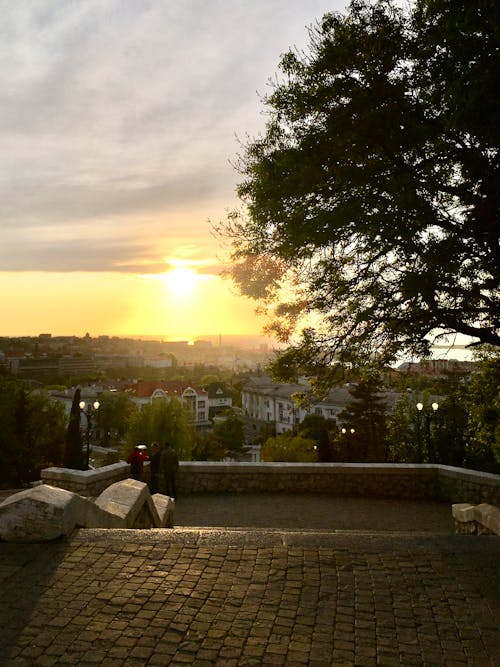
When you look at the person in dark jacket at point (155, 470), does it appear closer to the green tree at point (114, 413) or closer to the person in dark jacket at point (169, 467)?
the person in dark jacket at point (169, 467)

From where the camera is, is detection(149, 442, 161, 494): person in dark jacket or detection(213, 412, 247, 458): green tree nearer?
detection(149, 442, 161, 494): person in dark jacket

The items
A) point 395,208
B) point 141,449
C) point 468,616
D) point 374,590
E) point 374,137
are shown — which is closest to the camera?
point 468,616

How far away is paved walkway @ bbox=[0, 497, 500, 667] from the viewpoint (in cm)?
352

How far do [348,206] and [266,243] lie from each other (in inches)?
94.1

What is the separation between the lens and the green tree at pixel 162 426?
39631 mm

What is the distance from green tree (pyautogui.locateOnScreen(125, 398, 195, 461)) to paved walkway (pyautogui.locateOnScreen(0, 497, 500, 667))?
3419 cm

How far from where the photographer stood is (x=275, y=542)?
561 centimetres

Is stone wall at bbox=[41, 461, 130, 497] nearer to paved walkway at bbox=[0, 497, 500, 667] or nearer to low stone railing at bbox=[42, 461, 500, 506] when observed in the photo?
low stone railing at bbox=[42, 461, 500, 506]

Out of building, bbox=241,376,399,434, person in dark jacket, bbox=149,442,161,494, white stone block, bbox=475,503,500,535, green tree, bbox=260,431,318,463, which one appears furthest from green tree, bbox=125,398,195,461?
building, bbox=241,376,399,434

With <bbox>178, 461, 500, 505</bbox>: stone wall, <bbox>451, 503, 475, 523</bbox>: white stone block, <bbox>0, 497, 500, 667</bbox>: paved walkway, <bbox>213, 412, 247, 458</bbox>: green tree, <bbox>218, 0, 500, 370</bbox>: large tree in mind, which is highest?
<bbox>218, 0, 500, 370</bbox>: large tree

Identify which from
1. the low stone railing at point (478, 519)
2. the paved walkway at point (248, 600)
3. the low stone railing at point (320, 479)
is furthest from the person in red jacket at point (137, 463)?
the low stone railing at point (478, 519)

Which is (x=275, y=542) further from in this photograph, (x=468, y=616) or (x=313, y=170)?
(x=313, y=170)

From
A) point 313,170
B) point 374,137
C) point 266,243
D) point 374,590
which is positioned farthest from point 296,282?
point 374,590

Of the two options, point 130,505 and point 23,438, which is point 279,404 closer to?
point 23,438
